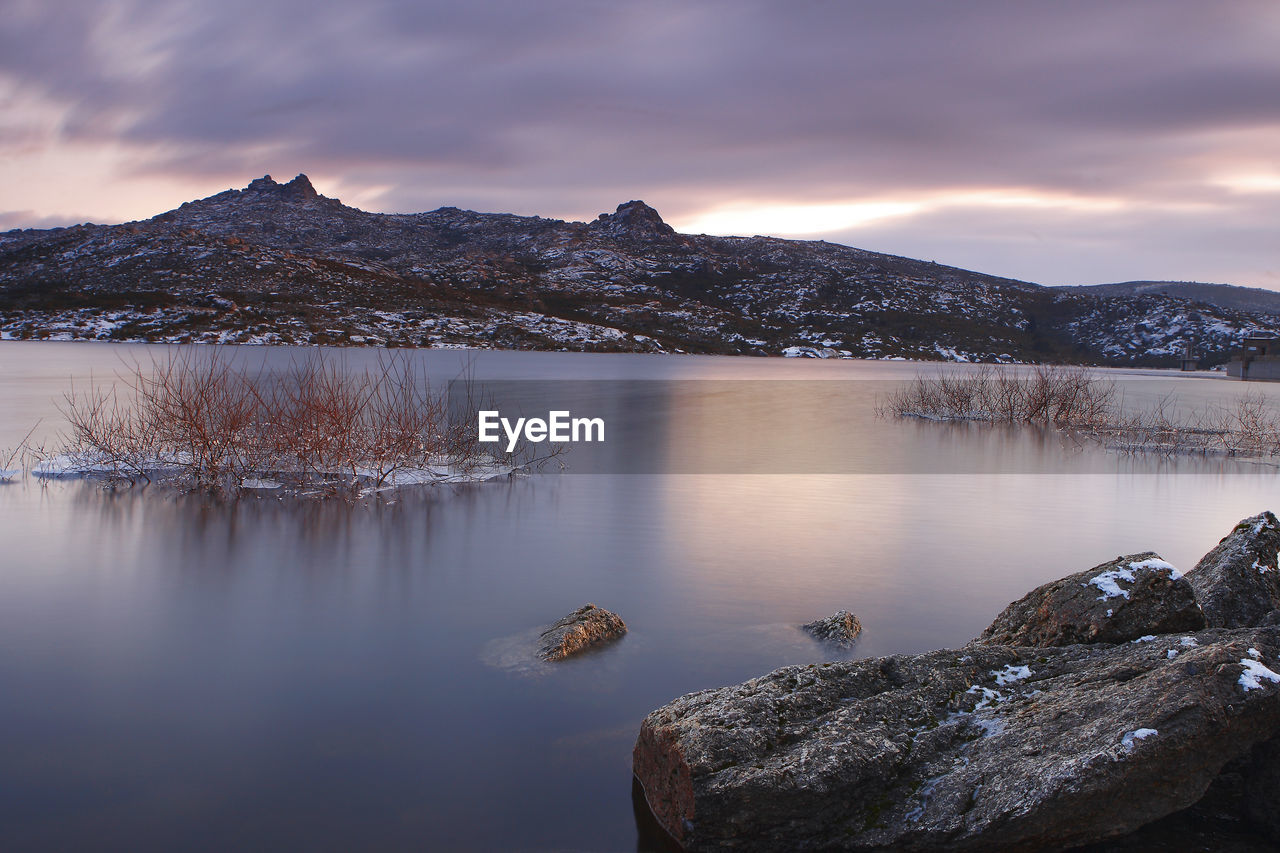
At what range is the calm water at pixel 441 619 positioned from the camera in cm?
514

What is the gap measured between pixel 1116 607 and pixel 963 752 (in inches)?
72.0

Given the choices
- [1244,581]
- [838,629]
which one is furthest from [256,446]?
[1244,581]

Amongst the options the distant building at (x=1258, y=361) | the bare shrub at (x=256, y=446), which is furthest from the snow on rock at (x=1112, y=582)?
the distant building at (x=1258, y=361)

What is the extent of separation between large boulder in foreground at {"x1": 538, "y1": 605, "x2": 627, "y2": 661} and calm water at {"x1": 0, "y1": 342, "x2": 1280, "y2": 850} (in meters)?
0.17

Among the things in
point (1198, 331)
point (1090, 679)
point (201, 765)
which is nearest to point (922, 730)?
point (1090, 679)

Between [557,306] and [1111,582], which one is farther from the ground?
[557,306]

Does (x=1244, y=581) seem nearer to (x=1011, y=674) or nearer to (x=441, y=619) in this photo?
(x=1011, y=674)

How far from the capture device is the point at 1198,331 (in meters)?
127

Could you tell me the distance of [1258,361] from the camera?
84188 millimetres

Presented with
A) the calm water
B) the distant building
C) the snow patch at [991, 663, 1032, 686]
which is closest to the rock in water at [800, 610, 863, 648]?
the calm water

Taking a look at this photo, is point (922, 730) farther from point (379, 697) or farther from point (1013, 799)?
point (379, 697)

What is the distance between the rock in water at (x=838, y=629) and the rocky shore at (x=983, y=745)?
8.37ft

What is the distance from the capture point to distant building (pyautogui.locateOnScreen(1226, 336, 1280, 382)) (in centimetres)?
8275

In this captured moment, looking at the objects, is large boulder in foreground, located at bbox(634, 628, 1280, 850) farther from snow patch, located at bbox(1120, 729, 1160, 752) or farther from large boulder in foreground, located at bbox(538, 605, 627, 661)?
large boulder in foreground, located at bbox(538, 605, 627, 661)
